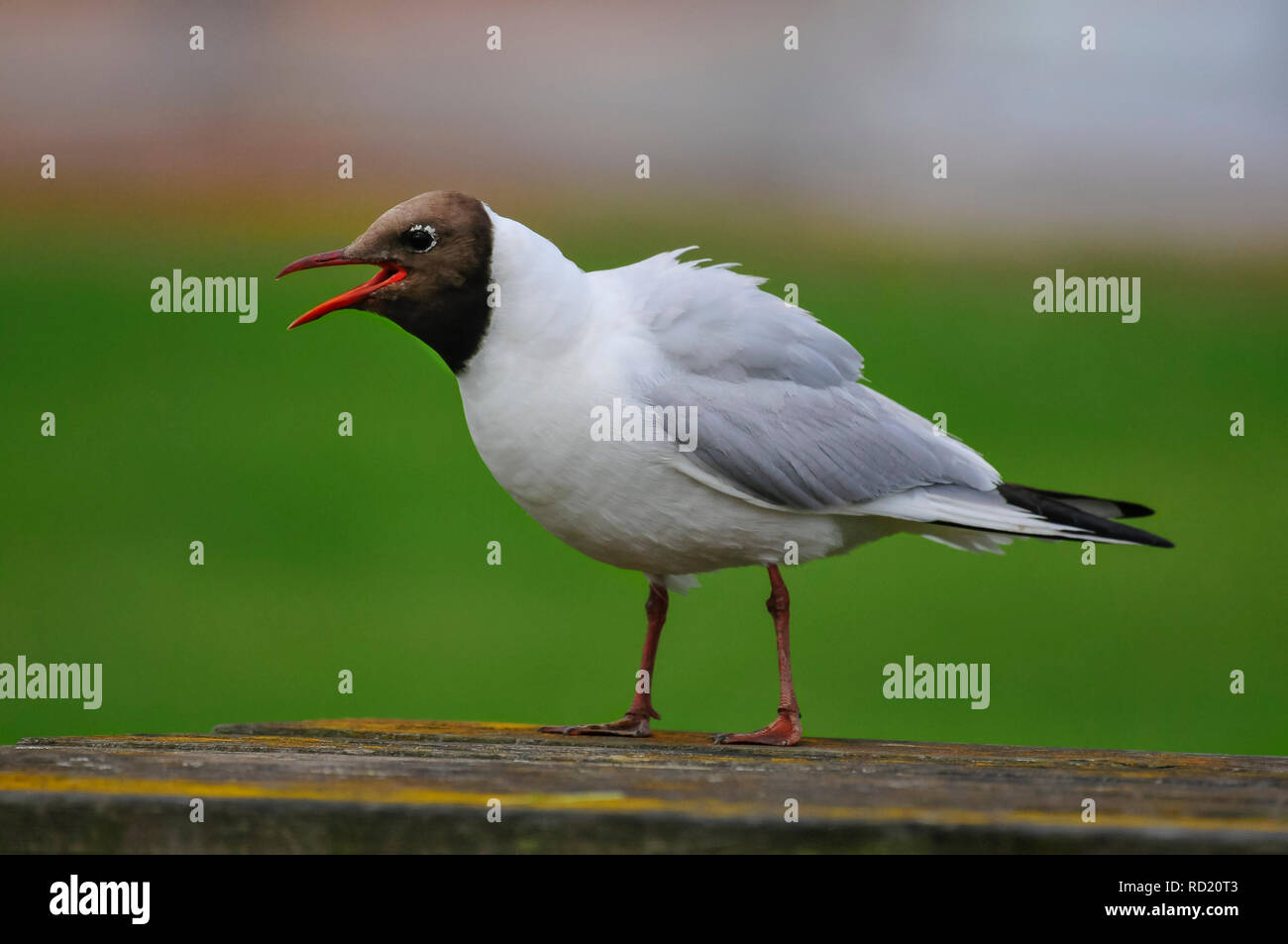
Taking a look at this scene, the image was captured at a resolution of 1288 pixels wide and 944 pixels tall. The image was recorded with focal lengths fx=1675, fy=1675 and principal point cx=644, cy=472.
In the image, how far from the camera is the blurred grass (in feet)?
29.0

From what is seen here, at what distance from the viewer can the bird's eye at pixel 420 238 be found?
4.34m

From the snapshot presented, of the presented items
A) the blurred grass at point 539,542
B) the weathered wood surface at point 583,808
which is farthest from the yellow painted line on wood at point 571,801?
the blurred grass at point 539,542

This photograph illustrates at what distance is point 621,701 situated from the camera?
30.7 feet

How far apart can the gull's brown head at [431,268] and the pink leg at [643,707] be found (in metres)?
0.96

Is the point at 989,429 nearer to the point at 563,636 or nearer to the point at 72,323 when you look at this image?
the point at 563,636

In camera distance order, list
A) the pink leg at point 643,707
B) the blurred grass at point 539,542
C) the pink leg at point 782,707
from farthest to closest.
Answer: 1. the blurred grass at point 539,542
2. the pink leg at point 643,707
3. the pink leg at point 782,707

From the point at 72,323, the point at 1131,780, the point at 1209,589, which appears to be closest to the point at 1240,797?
the point at 1131,780

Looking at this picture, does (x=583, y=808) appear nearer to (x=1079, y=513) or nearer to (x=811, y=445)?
(x=811, y=445)

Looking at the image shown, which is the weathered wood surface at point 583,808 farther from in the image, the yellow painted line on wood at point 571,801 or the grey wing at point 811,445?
the grey wing at point 811,445

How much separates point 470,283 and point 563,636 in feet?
17.7

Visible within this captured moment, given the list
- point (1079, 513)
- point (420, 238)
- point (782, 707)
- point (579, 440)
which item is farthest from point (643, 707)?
point (420, 238)

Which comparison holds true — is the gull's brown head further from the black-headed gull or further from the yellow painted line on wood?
the yellow painted line on wood

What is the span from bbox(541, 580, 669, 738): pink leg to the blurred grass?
132 inches

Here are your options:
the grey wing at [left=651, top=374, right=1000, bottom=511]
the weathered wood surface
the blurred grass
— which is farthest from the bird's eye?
the blurred grass
